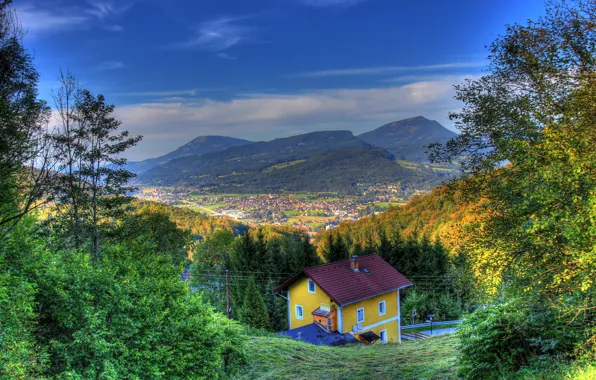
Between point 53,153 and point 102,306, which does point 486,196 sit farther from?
point 53,153

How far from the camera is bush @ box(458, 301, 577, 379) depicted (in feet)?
21.5

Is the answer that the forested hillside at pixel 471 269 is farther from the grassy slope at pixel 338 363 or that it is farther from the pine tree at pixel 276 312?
the pine tree at pixel 276 312

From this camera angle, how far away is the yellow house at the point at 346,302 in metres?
21.7

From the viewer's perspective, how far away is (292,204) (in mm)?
159875

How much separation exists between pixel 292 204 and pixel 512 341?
153m

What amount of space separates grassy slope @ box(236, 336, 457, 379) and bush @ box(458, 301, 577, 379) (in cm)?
104

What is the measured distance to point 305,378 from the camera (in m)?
9.66

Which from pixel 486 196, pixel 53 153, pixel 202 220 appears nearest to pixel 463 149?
pixel 486 196

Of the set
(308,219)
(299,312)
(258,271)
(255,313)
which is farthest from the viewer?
(308,219)

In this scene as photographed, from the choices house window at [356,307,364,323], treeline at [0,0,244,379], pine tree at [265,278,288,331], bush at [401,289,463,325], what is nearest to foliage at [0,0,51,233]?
treeline at [0,0,244,379]

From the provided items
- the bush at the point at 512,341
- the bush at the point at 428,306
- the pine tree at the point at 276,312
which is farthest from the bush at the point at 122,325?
the bush at the point at 428,306

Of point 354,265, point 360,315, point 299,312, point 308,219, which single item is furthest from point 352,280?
point 308,219

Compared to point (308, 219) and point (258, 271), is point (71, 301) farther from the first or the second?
point (308, 219)

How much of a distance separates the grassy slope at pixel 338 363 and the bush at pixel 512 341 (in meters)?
1.04
